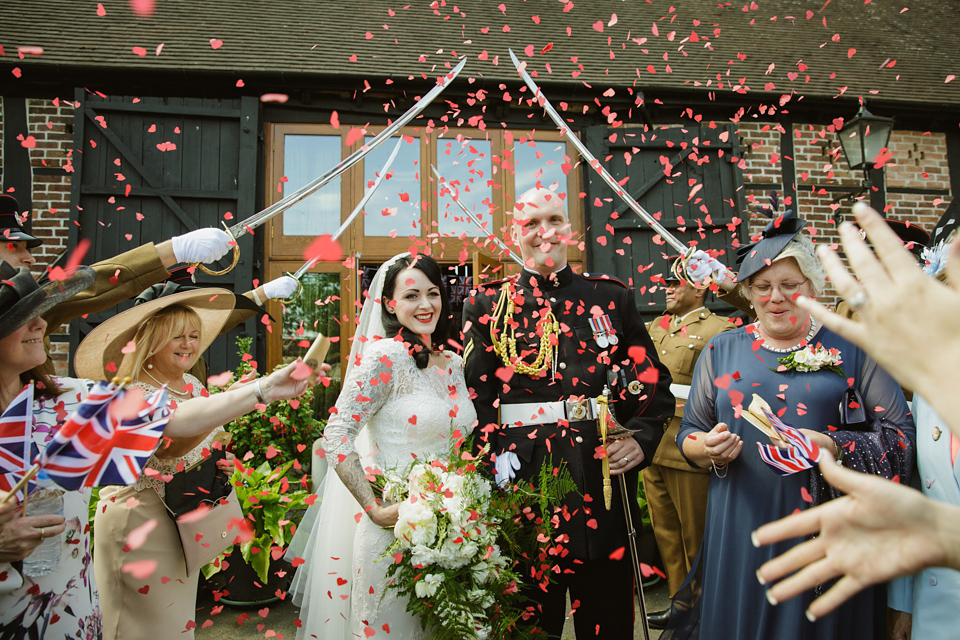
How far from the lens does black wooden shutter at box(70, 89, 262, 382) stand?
19.4 feet

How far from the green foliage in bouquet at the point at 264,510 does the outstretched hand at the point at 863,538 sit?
12.3 feet

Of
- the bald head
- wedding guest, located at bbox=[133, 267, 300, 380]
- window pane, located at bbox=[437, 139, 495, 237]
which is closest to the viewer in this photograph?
the bald head

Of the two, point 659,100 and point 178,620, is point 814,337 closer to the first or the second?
point 178,620

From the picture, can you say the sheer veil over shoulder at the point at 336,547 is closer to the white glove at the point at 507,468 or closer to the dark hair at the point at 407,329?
the dark hair at the point at 407,329

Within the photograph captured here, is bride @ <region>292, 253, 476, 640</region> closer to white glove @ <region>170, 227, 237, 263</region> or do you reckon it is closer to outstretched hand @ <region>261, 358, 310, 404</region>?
outstretched hand @ <region>261, 358, 310, 404</region>

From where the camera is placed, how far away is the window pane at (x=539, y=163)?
673 cm

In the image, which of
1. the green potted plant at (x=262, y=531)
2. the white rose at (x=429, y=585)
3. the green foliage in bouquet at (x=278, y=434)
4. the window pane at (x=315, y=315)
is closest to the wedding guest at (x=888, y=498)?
the white rose at (x=429, y=585)

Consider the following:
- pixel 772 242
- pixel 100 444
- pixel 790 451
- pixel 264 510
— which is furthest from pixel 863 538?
pixel 264 510

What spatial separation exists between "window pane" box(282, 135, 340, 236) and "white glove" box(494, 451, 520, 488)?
15.0ft

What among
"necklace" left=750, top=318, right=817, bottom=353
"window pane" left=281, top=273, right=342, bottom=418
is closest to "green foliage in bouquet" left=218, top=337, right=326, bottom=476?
"window pane" left=281, top=273, right=342, bottom=418

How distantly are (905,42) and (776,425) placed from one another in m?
9.13

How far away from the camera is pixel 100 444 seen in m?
1.49

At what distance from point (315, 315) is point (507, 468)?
190 inches

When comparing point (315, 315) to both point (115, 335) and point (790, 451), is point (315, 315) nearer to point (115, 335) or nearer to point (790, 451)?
point (115, 335)
